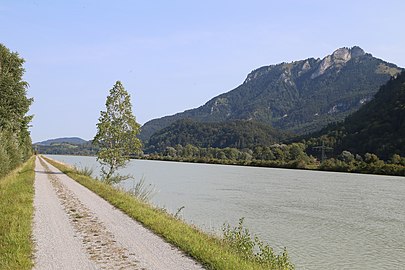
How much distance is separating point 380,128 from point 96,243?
12089cm

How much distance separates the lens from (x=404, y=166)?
88.6 metres

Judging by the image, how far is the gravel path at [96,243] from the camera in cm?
1020

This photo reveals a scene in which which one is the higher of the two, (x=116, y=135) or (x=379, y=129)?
(x=379, y=129)

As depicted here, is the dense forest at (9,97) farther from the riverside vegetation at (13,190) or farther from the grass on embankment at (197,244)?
the grass on embankment at (197,244)

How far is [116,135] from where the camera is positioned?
133ft

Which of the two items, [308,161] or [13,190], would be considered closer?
[13,190]

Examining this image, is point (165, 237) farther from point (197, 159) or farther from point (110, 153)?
point (197, 159)

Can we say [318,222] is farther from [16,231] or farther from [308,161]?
[308,161]

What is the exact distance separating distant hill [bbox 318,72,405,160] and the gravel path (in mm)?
100427

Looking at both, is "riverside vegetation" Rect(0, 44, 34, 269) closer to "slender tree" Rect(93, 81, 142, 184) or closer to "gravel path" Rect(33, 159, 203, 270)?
"gravel path" Rect(33, 159, 203, 270)

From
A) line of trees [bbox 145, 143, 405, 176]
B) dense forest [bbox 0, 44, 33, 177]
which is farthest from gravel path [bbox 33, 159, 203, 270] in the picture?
line of trees [bbox 145, 143, 405, 176]

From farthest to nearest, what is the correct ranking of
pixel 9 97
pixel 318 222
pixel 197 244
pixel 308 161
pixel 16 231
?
pixel 308 161, pixel 9 97, pixel 318 222, pixel 16 231, pixel 197 244

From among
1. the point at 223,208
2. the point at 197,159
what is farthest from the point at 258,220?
the point at 197,159

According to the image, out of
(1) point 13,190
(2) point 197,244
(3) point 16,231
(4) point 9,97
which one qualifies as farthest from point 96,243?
(4) point 9,97
